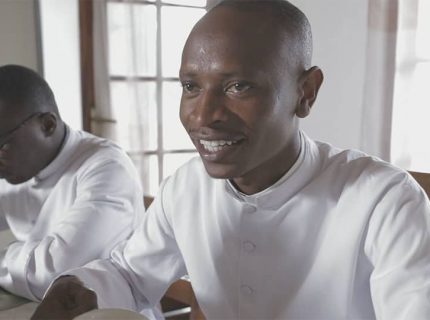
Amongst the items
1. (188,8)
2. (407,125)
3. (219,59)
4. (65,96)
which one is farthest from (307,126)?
(65,96)

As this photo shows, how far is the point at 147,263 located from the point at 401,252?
1.76 feet

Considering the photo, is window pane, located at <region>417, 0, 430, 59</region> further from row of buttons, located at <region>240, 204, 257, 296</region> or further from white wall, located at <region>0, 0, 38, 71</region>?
white wall, located at <region>0, 0, 38, 71</region>

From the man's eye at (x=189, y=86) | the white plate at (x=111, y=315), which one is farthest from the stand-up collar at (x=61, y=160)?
the white plate at (x=111, y=315)

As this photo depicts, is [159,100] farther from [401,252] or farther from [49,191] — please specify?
[401,252]

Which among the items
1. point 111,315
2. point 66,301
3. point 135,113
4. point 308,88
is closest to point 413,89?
point 308,88

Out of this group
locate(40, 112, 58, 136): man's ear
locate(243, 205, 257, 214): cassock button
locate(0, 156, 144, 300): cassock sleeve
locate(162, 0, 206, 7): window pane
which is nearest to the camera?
locate(243, 205, 257, 214): cassock button

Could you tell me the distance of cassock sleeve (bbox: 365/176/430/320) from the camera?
71 centimetres

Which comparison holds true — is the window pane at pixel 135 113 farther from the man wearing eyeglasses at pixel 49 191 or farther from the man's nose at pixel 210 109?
the man's nose at pixel 210 109

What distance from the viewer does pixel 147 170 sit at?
121 inches

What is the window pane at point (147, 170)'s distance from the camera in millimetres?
3064

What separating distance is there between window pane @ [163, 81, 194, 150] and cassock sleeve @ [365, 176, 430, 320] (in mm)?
2250

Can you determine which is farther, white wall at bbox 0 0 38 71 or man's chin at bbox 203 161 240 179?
white wall at bbox 0 0 38 71

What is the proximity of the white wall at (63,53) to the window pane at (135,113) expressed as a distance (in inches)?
14.5

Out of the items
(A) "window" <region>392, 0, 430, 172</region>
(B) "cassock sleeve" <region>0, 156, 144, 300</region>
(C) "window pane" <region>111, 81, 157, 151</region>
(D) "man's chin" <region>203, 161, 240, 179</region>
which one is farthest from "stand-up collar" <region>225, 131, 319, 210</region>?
(C) "window pane" <region>111, 81, 157, 151</region>
